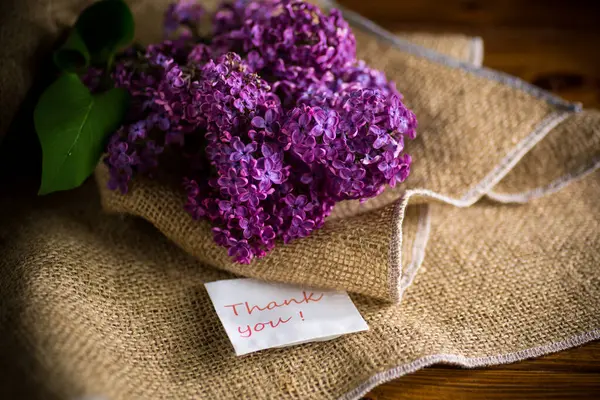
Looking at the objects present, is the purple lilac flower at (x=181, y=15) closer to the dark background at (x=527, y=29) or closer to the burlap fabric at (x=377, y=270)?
the burlap fabric at (x=377, y=270)

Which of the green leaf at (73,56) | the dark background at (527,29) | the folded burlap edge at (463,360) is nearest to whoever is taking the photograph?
the folded burlap edge at (463,360)

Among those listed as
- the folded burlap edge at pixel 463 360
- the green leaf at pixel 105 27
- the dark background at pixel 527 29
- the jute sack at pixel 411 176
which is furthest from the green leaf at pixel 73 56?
the dark background at pixel 527 29

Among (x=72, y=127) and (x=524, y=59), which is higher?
(x=72, y=127)

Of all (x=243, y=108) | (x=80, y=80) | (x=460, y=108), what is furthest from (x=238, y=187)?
(x=460, y=108)

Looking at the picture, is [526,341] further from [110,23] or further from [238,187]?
[110,23]

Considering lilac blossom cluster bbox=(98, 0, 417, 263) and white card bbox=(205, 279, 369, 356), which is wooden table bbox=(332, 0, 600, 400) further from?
lilac blossom cluster bbox=(98, 0, 417, 263)

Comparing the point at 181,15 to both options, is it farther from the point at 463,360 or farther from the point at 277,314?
the point at 463,360

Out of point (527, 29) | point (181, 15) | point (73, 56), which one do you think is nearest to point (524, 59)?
point (527, 29)
